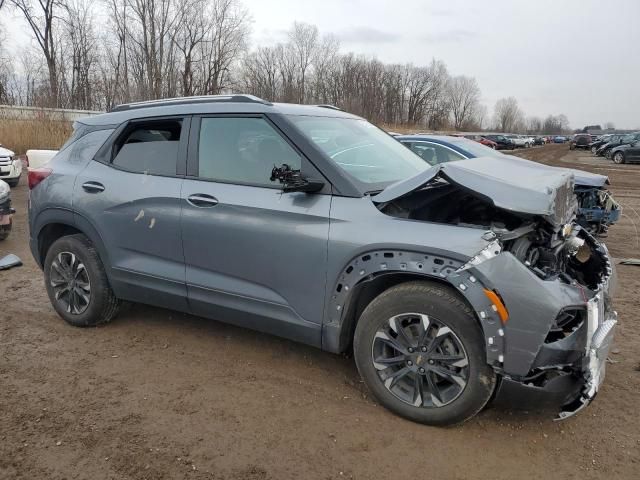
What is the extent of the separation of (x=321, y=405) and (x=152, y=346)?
164 cm

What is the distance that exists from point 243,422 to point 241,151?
5.98 feet

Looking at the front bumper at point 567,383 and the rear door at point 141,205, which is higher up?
the rear door at point 141,205

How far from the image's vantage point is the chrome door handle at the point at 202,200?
3574 millimetres

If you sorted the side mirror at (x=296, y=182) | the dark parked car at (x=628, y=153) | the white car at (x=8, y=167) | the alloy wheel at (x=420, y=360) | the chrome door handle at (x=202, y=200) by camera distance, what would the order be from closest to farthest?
the alloy wheel at (x=420, y=360) → the side mirror at (x=296, y=182) → the chrome door handle at (x=202, y=200) → the white car at (x=8, y=167) → the dark parked car at (x=628, y=153)

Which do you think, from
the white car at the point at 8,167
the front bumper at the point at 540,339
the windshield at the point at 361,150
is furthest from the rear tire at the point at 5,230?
the front bumper at the point at 540,339

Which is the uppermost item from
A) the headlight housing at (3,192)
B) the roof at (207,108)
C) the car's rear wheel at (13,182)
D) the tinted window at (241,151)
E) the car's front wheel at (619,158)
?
the roof at (207,108)

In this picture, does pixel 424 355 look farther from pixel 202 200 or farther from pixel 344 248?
pixel 202 200

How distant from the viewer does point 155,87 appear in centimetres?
3634

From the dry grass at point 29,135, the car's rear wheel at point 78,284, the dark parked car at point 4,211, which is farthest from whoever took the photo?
the dry grass at point 29,135

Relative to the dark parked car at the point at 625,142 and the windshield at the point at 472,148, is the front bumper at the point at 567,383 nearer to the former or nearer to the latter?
the windshield at the point at 472,148

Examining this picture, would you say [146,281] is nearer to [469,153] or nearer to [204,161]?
[204,161]

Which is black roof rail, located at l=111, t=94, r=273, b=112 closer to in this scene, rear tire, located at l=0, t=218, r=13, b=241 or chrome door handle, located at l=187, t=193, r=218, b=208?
chrome door handle, located at l=187, t=193, r=218, b=208

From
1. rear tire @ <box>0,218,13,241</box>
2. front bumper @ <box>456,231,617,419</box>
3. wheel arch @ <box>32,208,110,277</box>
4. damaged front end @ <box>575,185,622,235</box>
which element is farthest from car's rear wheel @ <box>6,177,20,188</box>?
front bumper @ <box>456,231,617,419</box>

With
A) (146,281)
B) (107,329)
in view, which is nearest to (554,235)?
(146,281)
